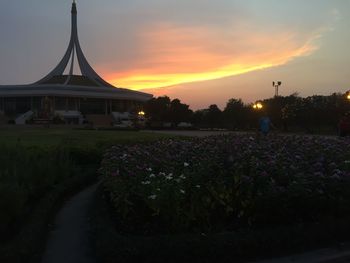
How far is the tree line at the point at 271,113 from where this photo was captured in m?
57.2

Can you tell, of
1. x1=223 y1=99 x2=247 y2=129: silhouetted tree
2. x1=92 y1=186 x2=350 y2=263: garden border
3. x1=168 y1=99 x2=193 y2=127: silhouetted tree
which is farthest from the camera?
x1=168 y1=99 x2=193 y2=127: silhouetted tree

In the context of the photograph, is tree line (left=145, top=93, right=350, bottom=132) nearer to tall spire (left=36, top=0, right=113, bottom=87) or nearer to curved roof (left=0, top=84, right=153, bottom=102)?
curved roof (left=0, top=84, right=153, bottom=102)

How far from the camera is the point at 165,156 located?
8.76 meters

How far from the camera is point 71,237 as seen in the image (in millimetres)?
7508

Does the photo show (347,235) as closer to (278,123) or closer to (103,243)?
(103,243)

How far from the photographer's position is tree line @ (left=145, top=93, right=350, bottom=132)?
57.2m

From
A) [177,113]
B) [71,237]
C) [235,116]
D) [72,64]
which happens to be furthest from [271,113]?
[72,64]

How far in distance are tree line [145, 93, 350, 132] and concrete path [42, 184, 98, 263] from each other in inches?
1621

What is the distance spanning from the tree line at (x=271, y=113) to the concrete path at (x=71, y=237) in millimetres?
41183

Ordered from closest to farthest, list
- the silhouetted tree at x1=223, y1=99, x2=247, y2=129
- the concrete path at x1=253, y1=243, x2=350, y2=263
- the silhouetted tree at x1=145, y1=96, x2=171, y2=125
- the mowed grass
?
the concrete path at x1=253, y1=243, x2=350, y2=263 → the mowed grass → the silhouetted tree at x1=223, y1=99, x2=247, y2=129 → the silhouetted tree at x1=145, y1=96, x2=171, y2=125

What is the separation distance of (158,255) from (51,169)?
5427 mm

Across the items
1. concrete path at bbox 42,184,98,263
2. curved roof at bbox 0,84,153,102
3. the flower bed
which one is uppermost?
curved roof at bbox 0,84,153,102

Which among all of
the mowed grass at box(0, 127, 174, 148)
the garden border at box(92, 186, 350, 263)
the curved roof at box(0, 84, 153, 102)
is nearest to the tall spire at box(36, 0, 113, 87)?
the curved roof at box(0, 84, 153, 102)

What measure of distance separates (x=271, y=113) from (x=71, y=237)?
192 ft
